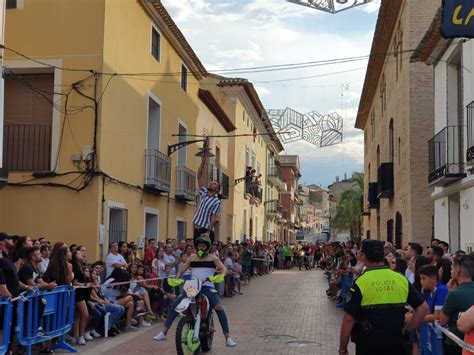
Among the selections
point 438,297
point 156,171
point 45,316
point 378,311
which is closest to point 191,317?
point 45,316

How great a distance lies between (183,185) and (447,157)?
10.7 m

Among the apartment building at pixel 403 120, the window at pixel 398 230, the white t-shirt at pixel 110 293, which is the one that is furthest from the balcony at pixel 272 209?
the white t-shirt at pixel 110 293

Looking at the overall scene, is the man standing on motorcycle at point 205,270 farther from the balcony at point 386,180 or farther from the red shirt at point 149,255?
the balcony at point 386,180

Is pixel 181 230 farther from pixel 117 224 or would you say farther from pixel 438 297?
pixel 438 297

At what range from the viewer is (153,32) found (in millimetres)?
21422

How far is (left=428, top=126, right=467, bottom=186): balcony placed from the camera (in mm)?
16203

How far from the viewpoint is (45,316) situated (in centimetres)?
1005

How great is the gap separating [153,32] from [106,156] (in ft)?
19.6

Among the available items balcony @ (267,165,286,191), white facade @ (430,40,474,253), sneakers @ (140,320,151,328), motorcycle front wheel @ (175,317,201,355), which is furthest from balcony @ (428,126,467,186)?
balcony @ (267,165,286,191)

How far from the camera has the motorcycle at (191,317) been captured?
9.57m

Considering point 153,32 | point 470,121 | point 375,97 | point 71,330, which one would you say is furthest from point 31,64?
point 375,97

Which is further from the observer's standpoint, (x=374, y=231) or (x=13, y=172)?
(x=374, y=231)

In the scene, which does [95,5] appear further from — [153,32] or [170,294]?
[170,294]

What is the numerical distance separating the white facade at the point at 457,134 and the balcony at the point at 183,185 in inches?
352
